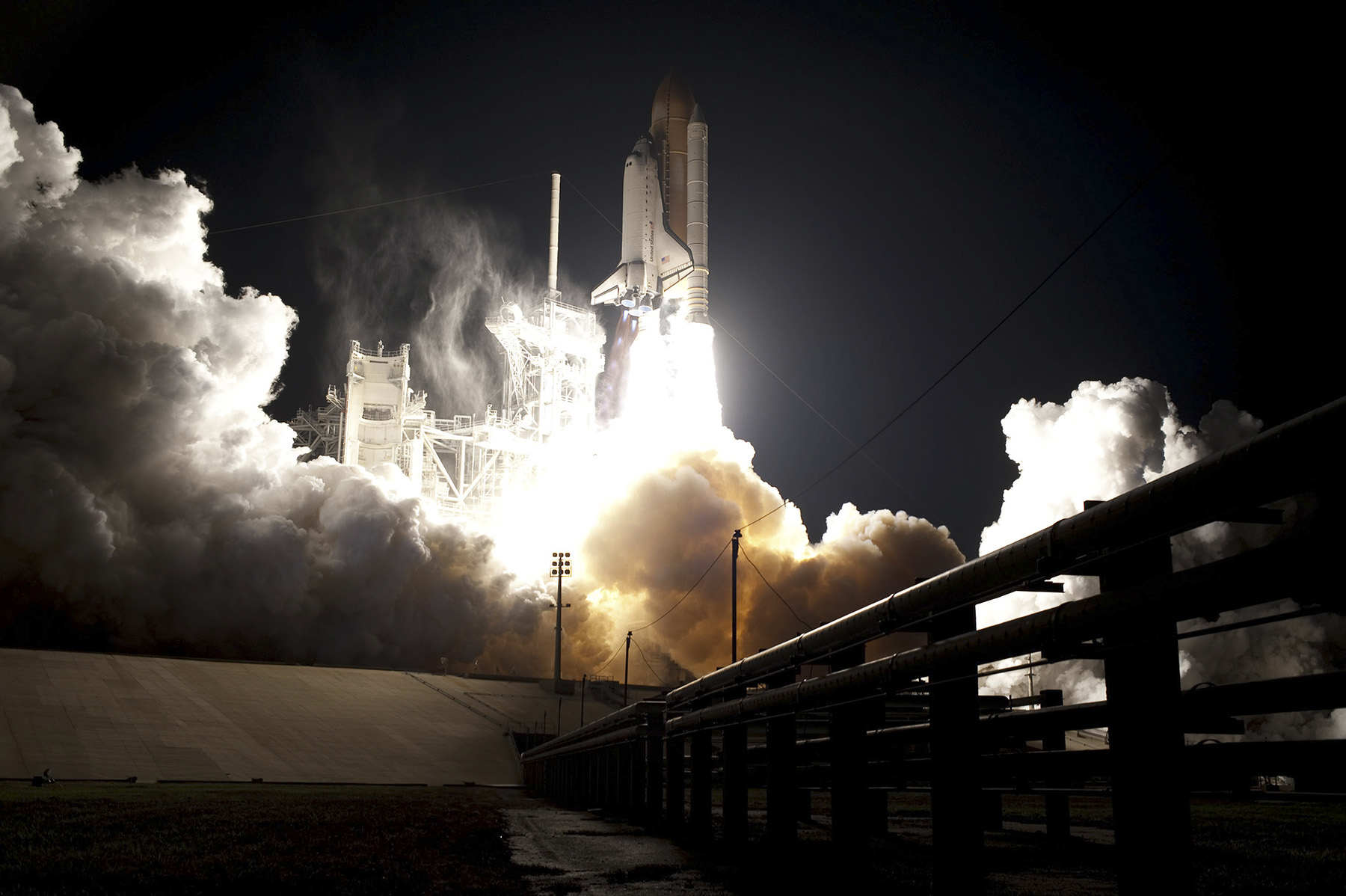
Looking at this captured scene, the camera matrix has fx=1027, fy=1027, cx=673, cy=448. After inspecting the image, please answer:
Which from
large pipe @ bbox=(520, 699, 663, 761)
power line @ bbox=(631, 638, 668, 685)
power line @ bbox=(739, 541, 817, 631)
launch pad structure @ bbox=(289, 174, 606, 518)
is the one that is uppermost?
launch pad structure @ bbox=(289, 174, 606, 518)

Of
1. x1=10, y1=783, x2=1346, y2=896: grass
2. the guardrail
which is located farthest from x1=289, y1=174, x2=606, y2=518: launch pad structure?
the guardrail

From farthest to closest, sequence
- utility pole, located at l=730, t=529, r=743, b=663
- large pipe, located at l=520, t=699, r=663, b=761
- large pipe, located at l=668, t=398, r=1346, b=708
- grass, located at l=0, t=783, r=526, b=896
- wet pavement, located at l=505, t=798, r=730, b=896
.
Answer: utility pole, located at l=730, t=529, r=743, b=663
large pipe, located at l=520, t=699, r=663, b=761
wet pavement, located at l=505, t=798, r=730, b=896
grass, located at l=0, t=783, r=526, b=896
large pipe, located at l=668, t=398, r=1346, b=708

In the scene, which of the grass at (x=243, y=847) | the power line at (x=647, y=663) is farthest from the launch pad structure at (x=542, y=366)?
the grass at (x=243, y=847)

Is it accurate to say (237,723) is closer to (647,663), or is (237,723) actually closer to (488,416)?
(647,663)

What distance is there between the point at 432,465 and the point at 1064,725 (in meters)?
78.9

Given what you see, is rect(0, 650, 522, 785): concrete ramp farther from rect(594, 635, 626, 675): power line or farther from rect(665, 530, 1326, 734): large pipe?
rect(665, 530, 1326, 734): large pipe

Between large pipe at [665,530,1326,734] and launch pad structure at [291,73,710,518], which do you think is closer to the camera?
large pipe at [665,530,1326,734]

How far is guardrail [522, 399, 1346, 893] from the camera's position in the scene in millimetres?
4910

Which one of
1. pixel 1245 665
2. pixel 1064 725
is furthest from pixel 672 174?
pixel 1064 725

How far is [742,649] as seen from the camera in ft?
219

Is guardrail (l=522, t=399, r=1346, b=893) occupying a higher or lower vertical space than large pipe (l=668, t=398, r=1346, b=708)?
lower

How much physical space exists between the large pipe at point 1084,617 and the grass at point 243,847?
354 cm

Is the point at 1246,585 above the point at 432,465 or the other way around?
the other way around

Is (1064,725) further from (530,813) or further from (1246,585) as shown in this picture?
(530,813)
